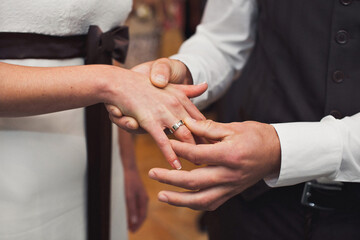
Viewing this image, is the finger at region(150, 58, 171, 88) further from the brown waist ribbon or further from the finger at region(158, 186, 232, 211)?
the finger at region(158, 186, 232, 211)

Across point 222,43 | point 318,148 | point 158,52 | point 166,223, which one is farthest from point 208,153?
point 158,52

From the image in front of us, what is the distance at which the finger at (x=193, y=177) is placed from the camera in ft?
2.36

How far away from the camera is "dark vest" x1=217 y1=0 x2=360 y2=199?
87cm

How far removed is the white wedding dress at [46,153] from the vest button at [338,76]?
556mm

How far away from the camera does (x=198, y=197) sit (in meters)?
0.74

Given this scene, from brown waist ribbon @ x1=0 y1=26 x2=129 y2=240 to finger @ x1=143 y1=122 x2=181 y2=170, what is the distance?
0.68ft

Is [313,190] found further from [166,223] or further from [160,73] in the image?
[166,223]

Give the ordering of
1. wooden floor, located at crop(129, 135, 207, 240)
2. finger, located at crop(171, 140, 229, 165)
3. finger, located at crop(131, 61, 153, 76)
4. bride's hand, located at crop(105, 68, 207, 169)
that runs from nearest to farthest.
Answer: finger, located at crop(171, 140, 229, 165)
bride's hand, located at crop(105, 68, 207, 169)
finger, located at crop(131, 61, 153, 76)
wooden floor, located at crop(129, 135, 207, 240)

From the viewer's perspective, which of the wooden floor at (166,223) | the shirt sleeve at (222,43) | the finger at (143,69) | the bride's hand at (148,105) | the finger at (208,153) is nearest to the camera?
the finger at (208,153)

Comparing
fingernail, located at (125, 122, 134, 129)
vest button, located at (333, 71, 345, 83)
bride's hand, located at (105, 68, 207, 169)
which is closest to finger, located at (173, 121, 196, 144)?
bride's hand, located at (105, 68, 207, 169)

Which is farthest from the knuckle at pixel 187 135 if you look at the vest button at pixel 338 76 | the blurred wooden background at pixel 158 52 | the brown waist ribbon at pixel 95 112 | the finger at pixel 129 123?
the blurred wooden background at pixel 158 52

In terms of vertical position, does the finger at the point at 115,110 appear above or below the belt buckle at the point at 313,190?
above

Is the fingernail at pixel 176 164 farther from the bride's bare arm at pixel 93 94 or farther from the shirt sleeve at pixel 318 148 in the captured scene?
the shirt sleeve at pixel 318 148

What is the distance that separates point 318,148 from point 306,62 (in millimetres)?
249
